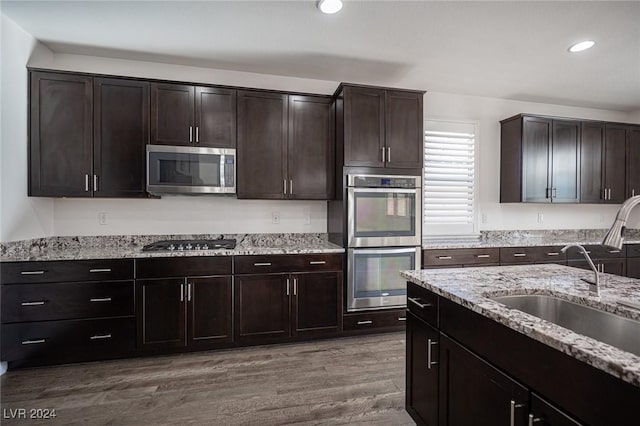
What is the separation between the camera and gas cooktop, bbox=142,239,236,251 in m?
2.79

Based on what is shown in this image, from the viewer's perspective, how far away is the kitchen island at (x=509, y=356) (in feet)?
2.72

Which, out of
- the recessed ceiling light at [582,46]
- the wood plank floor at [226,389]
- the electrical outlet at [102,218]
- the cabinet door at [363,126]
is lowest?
the wood plank floor at [226,389]

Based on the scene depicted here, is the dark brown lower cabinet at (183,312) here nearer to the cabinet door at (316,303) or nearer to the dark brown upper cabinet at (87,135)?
the cabinet door at (316,303)

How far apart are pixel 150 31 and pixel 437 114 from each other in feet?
10.8

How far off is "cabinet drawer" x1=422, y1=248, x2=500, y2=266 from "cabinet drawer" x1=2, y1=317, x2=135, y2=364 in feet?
9.60

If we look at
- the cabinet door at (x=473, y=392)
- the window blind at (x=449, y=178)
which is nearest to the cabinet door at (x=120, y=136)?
the cabinet door at (x=473, y=392)

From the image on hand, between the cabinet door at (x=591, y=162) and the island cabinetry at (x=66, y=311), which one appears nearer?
the island cabinetry at (x=66, y=311)

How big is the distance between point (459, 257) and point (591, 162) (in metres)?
2.47

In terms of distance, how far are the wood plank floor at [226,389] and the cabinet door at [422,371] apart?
0.24 m

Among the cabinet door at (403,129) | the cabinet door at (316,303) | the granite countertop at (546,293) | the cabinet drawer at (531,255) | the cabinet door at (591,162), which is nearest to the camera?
the granite countertop at (546,293)

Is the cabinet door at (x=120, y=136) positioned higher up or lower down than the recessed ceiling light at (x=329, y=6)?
lower down

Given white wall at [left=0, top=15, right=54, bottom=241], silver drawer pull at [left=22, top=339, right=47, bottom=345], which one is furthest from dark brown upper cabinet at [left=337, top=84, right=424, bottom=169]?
silver drawer pull at [left=22, top=339, right=47, bottom=345]

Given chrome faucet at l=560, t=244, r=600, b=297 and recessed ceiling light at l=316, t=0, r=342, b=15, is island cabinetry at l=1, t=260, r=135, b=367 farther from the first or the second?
chrome faucet at l=560, t=244, r=600, b=297

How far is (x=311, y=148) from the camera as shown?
3227 mm
